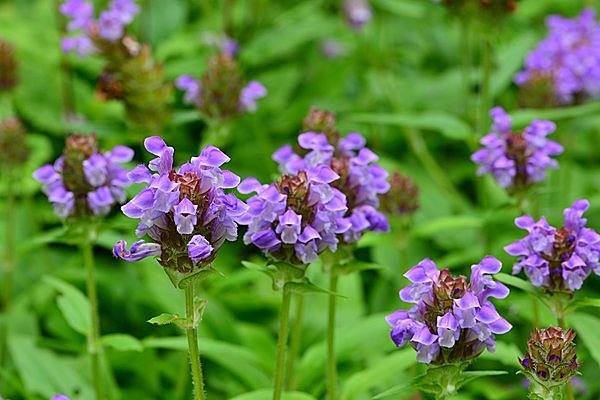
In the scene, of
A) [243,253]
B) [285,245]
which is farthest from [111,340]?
[243,253]

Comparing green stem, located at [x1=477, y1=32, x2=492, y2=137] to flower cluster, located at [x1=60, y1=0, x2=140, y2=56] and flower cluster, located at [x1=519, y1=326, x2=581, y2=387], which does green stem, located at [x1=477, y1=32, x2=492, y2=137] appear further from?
flower cluster, located at [x1=519, y1=326, x2=581, y2=387]

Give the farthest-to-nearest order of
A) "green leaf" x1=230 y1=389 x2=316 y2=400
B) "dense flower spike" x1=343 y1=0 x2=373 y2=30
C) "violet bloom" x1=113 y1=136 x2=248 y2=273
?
"dense flower spike" x1=343 y1=0 x2=373 y2=30 → "green leaf" x1=230 y1=389 x2=316 y2=400 → "violet bloom" x1=113 y1=136 x2=248 y2=273

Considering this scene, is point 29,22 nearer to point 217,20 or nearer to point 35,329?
point 217,20

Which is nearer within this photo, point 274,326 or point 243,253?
point 274,326

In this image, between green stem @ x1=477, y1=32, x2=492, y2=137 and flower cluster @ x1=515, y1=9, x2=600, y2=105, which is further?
flower cluster @ x1=515, y1=9, x2=600, y2=105

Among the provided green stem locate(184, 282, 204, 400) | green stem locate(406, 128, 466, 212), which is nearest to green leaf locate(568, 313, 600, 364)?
green stem locate(406, 128, 466, 212)

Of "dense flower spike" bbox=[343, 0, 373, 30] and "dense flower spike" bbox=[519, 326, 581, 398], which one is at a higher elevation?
"dense flower spike" bbox=[343, 0, 373, 30]

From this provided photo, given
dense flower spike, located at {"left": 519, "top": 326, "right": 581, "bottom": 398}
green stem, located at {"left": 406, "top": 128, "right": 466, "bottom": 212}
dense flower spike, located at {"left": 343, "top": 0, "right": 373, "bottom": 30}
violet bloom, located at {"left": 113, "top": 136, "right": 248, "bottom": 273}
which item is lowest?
dense flower spike, located at {"left": 519, "top": 326, "right": 581, "bottom": 398}
